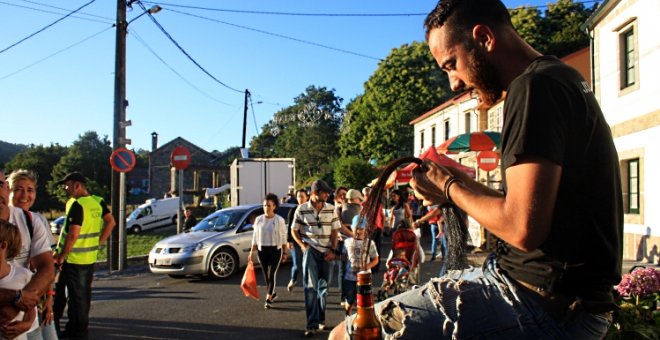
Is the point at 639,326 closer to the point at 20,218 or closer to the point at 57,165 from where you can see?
the point at 20,218

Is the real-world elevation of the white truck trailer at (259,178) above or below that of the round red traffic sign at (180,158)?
below

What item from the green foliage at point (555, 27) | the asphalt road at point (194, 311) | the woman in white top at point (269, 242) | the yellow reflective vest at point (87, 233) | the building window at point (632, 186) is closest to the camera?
the yellow reflective vest at point (87, 233)

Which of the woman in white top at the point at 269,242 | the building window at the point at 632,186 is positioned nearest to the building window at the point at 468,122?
the building window at the point at 632,186

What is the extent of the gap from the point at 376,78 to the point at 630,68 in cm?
3530

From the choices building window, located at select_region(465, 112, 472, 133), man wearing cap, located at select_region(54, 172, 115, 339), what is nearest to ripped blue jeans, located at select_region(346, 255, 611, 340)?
man wearing cap, located at select_region(54, 172, 115, 339)

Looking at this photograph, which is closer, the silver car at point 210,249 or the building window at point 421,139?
the silver car at point 210,249

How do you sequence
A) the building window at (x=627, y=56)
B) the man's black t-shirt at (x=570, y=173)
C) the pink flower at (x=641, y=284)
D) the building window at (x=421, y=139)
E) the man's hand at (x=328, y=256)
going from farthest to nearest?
the building window at (x=421, y=139) < the building window at (x=627, y=56) < the man's hand at (x=328, y=256) < the pink flower at (x=641, y=284) < the man's black t-shirt at (x=570, y=173)

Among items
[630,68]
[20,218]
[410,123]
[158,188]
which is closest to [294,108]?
[158,188]

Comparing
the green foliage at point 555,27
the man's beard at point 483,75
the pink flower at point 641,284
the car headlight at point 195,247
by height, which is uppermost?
the green foliage at point 555,27

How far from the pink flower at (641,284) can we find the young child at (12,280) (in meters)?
4.50

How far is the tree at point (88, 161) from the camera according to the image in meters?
56.2

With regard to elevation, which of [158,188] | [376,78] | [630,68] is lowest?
[158,188]

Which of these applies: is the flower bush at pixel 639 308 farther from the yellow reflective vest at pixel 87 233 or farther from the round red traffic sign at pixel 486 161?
the round red traffic sign at pixel 486 161

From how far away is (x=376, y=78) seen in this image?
160ft
